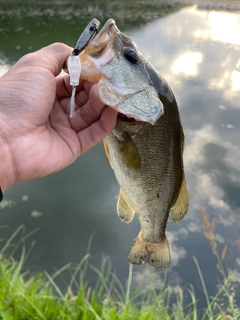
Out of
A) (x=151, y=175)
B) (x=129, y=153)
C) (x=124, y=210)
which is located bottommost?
(x=124, y=210)

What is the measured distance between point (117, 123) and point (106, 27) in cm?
47

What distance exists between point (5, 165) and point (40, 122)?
0.28m

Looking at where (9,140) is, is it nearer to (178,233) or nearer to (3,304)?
(3,304)

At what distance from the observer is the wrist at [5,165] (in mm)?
1539

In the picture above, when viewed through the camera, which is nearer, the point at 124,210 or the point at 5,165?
the point at 5,165

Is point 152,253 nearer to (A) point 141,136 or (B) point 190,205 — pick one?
(A) point 141,136

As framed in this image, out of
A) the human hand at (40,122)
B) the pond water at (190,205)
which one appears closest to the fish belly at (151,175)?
the human hand at (40,122)

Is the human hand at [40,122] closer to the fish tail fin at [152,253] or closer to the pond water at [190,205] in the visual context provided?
the fish tail fin at [152,253]

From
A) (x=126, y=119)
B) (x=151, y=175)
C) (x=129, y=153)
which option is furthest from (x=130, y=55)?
(x=151, y=175)

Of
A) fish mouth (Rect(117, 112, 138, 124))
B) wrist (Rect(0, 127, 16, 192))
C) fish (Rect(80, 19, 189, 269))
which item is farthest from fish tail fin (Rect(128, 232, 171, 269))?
wrist (Rect(0, 127, 16, 192))

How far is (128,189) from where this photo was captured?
185 cm

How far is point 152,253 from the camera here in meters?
2.08

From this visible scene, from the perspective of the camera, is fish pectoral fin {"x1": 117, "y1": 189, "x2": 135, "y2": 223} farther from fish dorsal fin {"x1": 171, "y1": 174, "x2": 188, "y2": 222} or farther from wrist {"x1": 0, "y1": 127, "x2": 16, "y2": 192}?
wrist {"x1": 0, "y1": 127, "x2": 16, "y2": 192}

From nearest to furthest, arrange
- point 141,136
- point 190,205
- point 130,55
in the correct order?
point 130,55
point 141,136
point 190,205
